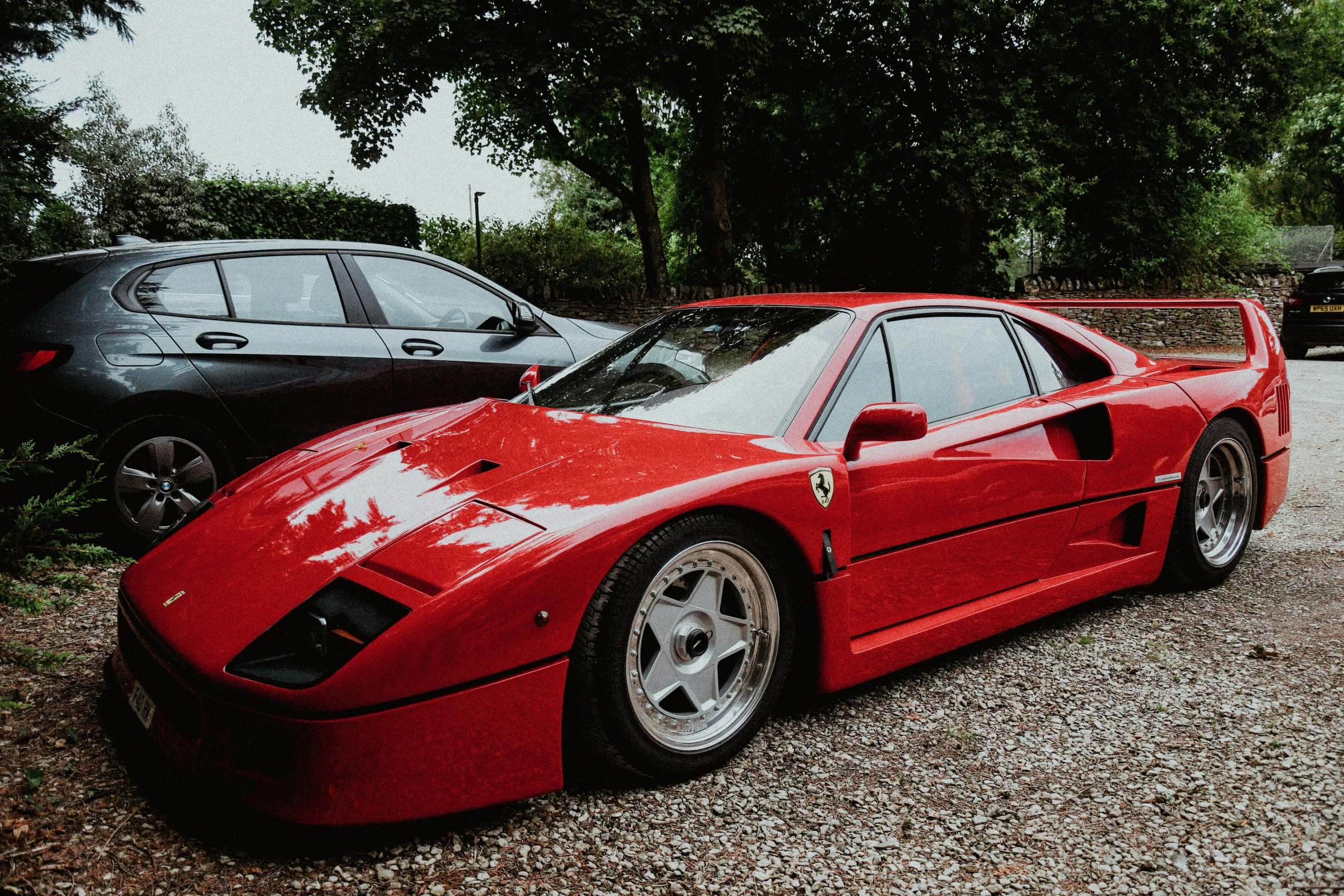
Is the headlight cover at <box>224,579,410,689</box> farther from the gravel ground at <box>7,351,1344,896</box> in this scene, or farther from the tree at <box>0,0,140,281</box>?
the tree at <box>0,0,140,281</box>

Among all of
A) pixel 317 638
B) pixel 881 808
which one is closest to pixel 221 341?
pixel 317 638

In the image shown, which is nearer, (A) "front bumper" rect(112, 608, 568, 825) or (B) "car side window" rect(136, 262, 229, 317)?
(A) "front bumper" rect(112, 608, 568, 825)

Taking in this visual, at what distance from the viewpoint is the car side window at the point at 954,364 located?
2.97 m

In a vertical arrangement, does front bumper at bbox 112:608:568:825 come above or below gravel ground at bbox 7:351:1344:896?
above

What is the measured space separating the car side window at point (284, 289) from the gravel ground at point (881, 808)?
205 centimetres

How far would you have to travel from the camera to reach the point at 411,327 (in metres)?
4.99

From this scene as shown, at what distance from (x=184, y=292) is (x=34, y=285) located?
61 centimetres

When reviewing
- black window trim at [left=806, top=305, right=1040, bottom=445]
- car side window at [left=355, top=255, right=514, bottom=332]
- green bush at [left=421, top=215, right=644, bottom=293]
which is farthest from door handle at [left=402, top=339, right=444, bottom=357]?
green bush at [left=421, top=215, right=644, bottom=293]

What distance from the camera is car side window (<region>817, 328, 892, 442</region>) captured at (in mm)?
2676

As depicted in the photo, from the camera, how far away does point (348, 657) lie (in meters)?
1.83

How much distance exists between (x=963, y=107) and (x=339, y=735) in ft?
54.5

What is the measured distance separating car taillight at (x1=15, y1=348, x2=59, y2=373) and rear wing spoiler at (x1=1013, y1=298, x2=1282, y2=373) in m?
4.13

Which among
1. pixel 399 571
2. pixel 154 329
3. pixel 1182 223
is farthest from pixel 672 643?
pixel 1182 223

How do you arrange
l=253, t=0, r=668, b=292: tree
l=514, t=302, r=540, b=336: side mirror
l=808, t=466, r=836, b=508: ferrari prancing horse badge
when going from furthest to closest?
l=253, t=0, r=668, b=292: tree < l=514, t=302, r=540, b=336: side mirror < l=808, t=466, r=836, b=508: ferrari prancing horse badge
